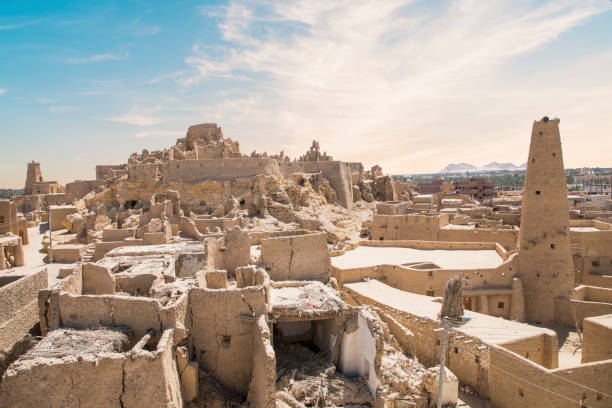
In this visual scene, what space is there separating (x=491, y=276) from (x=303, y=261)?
7.64 metres

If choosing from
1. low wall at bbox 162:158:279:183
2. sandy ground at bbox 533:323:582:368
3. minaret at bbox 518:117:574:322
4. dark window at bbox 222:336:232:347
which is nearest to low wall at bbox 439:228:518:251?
minaret at bbox 518:117:574:322

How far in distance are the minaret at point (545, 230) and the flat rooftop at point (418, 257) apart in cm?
155

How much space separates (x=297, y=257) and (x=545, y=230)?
9.55 metres

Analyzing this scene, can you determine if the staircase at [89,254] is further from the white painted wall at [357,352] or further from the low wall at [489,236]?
the low wall at [489,236]

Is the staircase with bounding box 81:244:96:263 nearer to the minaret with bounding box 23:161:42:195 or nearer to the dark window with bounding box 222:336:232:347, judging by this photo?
the dark window with bounding box 222:336:232:347

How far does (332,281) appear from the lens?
13.3 m

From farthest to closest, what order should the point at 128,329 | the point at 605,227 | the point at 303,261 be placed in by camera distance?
the point at 605,227 < the point at 303,261 < the point at 128,329

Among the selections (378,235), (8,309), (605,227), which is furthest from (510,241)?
(8,309)

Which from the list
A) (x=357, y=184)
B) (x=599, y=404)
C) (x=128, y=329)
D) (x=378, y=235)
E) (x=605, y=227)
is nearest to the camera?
(x=128, y=329)

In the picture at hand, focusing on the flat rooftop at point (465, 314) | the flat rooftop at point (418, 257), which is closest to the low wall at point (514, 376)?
the flat rooftop at point (465, 314)

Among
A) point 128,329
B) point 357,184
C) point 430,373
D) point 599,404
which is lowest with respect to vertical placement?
point 599,404

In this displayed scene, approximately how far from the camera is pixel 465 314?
11797 mm

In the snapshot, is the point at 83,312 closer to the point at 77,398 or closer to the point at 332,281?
the point at 77,398

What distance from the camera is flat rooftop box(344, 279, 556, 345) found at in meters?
10.3
